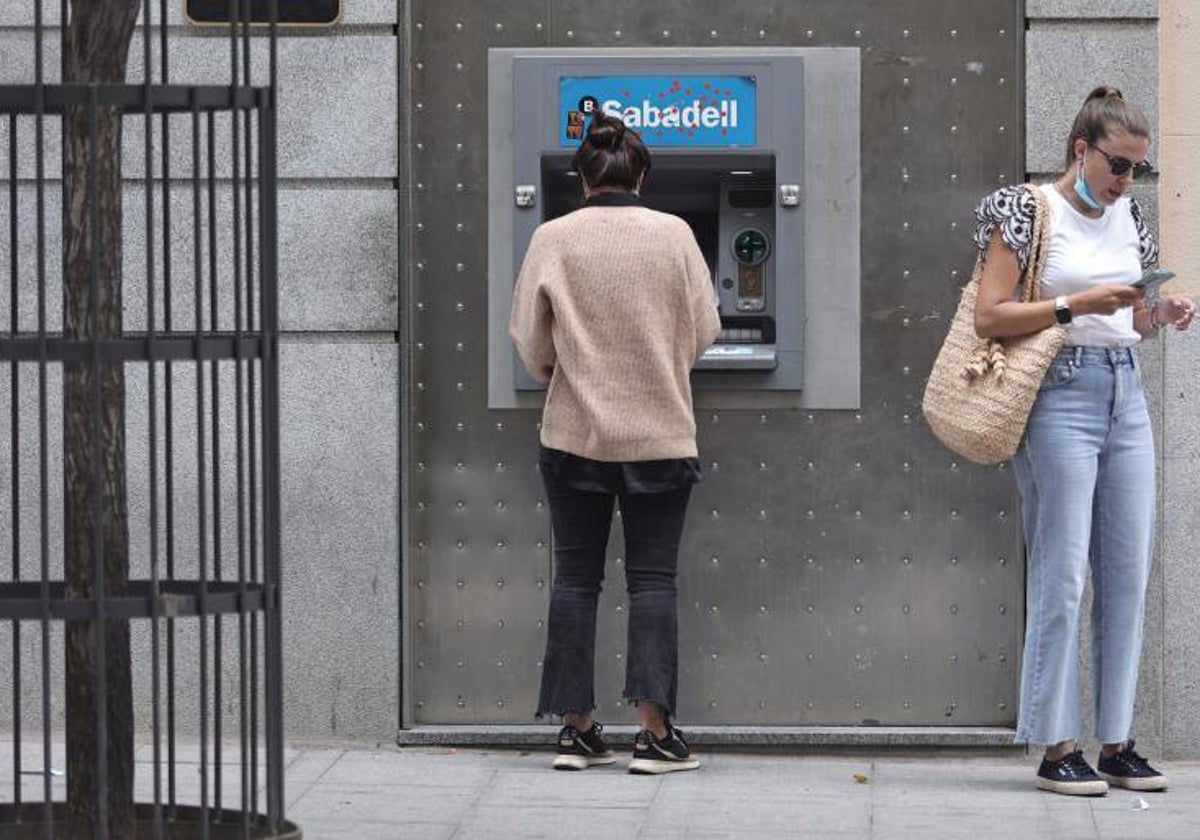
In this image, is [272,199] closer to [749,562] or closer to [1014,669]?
[749,562]

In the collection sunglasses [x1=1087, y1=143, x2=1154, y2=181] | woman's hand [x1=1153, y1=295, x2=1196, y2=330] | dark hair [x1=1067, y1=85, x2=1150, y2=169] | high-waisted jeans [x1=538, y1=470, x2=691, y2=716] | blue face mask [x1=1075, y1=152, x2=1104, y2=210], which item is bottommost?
high-waisted jeans [x1=538, y1=470, x2=691, y2=716]

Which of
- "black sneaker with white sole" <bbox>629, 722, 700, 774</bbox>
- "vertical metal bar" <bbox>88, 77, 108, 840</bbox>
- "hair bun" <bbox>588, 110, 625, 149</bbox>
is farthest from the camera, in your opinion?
"black sneaker with white sole" <bbox>629, 722, 700, 774</bbox>

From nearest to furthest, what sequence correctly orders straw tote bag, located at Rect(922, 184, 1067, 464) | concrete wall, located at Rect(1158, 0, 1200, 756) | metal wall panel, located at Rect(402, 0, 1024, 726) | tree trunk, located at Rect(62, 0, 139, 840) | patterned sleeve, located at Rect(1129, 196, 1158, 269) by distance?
tree trunk, located at Rect(62, 0, 139, 840), straw tote bag, located at Rect(922, 184, 1067, 464), patterned sleeve, located at Rect(1129, 196, 1158, 269), concrete wall, located at Rect(1158, 0, 1200, 756), metal wall panel, located at Rect(402, 0, 1024, 726)

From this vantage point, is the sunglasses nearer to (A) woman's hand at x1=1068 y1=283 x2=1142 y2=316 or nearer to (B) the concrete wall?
(A) woman's hand at x1=1068 y1=283 x2=1142 y2=316

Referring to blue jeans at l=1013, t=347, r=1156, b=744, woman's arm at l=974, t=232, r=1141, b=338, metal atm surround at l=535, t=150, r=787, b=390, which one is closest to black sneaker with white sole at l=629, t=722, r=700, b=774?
blue jeans at l=1013, t=347, r=1156, b=744

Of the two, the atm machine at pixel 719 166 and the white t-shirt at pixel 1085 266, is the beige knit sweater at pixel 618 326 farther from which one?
the white t-shirt at pixel 1085 266

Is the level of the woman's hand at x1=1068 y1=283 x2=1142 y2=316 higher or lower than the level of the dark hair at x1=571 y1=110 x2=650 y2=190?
lower

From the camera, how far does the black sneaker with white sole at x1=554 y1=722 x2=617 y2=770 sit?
21.6 ft

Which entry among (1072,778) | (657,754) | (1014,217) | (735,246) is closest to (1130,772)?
(1072,778)

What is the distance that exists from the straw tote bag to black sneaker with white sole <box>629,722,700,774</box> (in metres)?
1.18

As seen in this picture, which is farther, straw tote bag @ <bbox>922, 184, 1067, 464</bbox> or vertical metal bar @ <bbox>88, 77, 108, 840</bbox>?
straw tote bag @ <bbox>922, 184, 1067, 464</bbox>

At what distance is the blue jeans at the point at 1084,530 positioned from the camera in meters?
6.07

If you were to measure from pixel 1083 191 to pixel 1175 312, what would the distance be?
410 mm

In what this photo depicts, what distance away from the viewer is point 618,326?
6344mm
